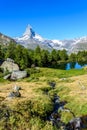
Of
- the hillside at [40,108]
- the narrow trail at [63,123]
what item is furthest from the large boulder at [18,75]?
the narrow trail at [63,123]

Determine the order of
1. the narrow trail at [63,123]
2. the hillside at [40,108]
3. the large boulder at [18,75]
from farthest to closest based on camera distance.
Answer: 1. the large boulder at [18,75]
2. the narrow trail at [63,123]
3. the hillside at [40,108]

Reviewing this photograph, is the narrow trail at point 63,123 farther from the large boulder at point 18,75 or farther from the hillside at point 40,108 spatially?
the large boulder at point 18,75

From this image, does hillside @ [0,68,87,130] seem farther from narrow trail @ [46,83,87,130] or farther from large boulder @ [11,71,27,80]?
large boulder @ [11,71,27,80]

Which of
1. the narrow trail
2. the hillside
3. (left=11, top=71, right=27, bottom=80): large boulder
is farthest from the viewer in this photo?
(left=11, top=71, right=27, bottom=80): large boulder

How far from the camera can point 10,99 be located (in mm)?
58781

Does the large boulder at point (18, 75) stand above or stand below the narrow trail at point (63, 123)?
above

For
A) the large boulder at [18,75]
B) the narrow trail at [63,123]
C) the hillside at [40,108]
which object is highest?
the large boulder at [18,75]

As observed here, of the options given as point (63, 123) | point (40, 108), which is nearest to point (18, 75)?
point (40, 108)

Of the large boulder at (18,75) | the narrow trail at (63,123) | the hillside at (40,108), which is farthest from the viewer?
the large boulder at (18,75)

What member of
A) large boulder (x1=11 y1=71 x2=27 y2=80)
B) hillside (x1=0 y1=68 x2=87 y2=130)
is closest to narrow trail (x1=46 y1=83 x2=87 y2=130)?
hillside (x1=0 y1=68 x2=87 y2=130)

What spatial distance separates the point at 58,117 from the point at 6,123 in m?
15.0

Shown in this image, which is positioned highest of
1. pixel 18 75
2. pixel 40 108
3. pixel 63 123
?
pixel 18 75

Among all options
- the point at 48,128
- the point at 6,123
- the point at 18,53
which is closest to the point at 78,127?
the point at 48,128

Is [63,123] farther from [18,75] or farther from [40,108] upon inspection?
[18,75]
